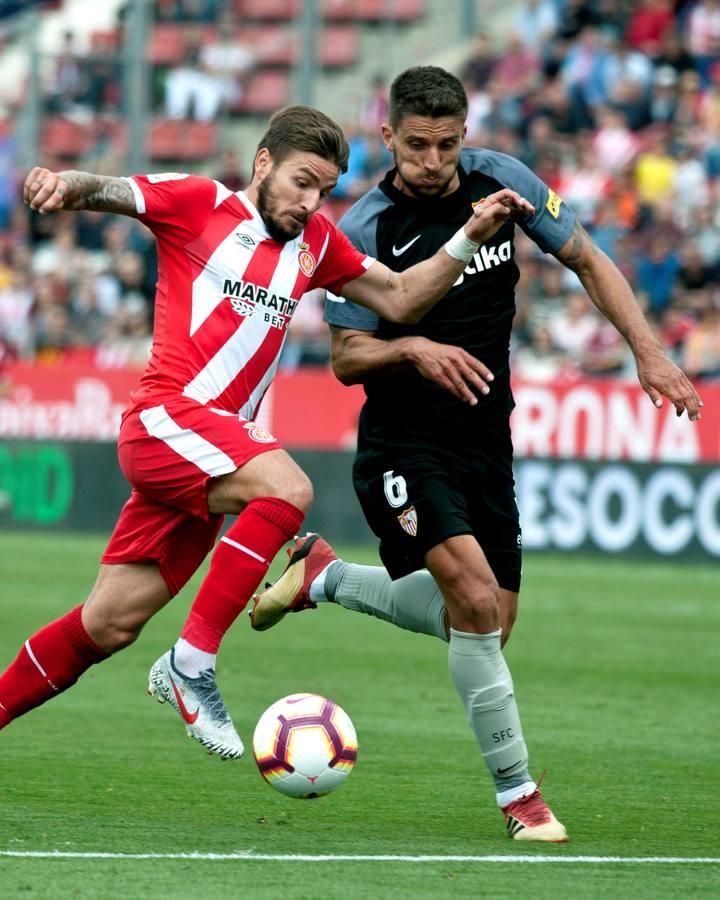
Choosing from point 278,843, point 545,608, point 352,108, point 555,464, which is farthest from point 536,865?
point 352,108

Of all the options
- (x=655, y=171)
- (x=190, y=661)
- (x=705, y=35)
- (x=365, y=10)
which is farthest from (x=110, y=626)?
(x=365, y=10)

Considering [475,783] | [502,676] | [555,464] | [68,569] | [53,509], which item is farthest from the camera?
[53,509]

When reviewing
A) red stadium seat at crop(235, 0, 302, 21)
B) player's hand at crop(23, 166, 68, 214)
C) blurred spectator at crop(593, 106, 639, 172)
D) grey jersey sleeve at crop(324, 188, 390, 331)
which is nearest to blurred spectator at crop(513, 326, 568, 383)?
blurred spectator at crop(593, 106, 639, 172)

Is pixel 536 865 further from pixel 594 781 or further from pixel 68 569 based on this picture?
pixel 68 569

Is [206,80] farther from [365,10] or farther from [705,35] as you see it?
[705,35]

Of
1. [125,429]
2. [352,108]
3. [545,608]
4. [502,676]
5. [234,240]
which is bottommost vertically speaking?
[545,608]

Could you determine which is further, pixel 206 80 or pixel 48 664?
pixel 206 80

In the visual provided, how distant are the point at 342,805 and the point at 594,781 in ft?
3.81

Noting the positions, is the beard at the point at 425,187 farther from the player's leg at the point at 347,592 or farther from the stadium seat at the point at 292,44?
the stadium seat at the point at 292,44

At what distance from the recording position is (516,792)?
5.79 m

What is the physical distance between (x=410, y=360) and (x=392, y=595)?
111 cm

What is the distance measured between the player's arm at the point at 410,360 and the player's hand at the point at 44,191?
1.33 m

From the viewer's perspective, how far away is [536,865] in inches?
207

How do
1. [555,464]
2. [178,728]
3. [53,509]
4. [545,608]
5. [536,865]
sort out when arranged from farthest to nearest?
[53,509] → [555,464] → [545,608] → [178,728] → [536,865]
